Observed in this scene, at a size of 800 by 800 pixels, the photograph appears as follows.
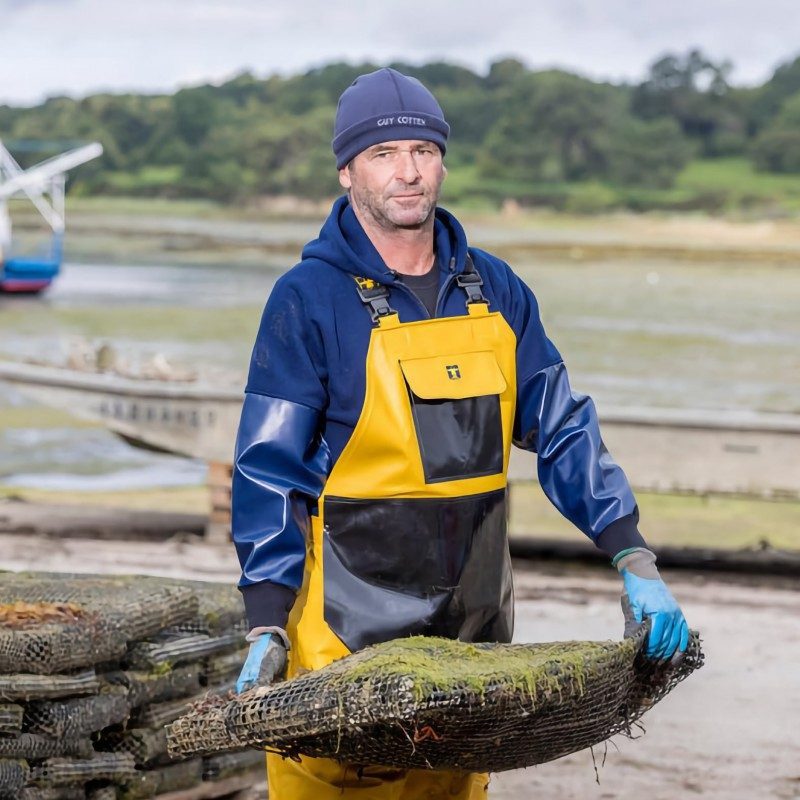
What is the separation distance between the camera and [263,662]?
2816 millimetres

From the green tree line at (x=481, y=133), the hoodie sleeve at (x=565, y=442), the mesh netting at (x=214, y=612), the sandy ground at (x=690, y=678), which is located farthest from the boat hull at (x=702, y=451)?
the green tree line at (x=481, y=133)

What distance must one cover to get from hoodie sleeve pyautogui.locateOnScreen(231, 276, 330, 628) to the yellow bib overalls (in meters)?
0.07

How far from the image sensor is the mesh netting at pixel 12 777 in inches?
154

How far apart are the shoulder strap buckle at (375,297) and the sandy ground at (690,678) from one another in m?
2.03

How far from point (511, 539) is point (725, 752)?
462cm

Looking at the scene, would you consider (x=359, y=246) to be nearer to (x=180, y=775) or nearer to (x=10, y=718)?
(x=10, y=718)

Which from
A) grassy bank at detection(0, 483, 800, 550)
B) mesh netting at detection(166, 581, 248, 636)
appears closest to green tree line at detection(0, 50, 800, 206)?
grassy bank at detection(0, 483, 800, 550)

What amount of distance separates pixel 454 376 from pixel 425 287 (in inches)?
7.9

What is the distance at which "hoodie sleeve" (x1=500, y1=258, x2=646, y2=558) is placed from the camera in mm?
2973

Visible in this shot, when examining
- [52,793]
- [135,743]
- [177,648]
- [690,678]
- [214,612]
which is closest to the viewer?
[52,793]

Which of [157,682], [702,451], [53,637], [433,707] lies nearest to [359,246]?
[433,707]

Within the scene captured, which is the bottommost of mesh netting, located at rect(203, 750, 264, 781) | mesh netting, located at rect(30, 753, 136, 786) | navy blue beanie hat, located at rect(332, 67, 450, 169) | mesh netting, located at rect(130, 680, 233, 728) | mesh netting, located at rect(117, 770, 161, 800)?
mesh netting, located at rect(203, 750, 264, 781)

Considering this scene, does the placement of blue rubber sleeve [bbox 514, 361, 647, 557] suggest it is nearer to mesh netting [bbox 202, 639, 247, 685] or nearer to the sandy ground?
the sandy ground

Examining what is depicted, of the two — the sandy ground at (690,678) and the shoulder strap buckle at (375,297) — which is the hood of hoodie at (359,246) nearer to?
the shoulder strap buckle at (375,297)
